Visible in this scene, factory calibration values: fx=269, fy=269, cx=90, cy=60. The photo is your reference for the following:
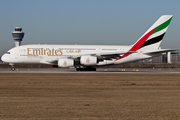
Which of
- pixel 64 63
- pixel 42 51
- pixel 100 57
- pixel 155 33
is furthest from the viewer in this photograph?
pixel 155 33

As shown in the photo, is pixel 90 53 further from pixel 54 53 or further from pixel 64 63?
pixel 54 53

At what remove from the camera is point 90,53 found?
44438mm

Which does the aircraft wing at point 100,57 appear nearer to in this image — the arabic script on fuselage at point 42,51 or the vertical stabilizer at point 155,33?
the arabic script on fuselage at point 42,51

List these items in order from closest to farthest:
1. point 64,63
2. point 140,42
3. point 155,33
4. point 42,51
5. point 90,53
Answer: point 64,63
point 42,51
point 155,33
point 140,42
point 90,53

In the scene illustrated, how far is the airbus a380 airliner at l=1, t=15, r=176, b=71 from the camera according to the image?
41922 mm

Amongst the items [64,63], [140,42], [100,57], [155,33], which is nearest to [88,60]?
[100,57]

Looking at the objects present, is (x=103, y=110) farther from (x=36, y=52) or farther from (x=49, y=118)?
(x=36, y=52)

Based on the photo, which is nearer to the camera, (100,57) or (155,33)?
(100,57)

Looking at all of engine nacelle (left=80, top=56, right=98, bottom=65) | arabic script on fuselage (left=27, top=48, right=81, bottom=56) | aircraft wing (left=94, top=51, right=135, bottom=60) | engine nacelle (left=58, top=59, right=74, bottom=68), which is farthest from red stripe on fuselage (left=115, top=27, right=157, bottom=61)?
arabic script on fuselage (left=27, top=48, right=81, bottom=56)

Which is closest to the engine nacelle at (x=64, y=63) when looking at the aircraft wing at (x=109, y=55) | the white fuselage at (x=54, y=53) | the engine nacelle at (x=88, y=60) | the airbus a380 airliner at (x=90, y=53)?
the airbus a380 airliner at (x=90, y=53)

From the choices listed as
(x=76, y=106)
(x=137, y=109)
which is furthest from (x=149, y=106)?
(x=76, y=106)

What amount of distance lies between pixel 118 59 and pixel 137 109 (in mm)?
33807

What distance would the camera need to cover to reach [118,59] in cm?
4481

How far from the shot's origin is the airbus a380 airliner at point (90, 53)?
41.9m
